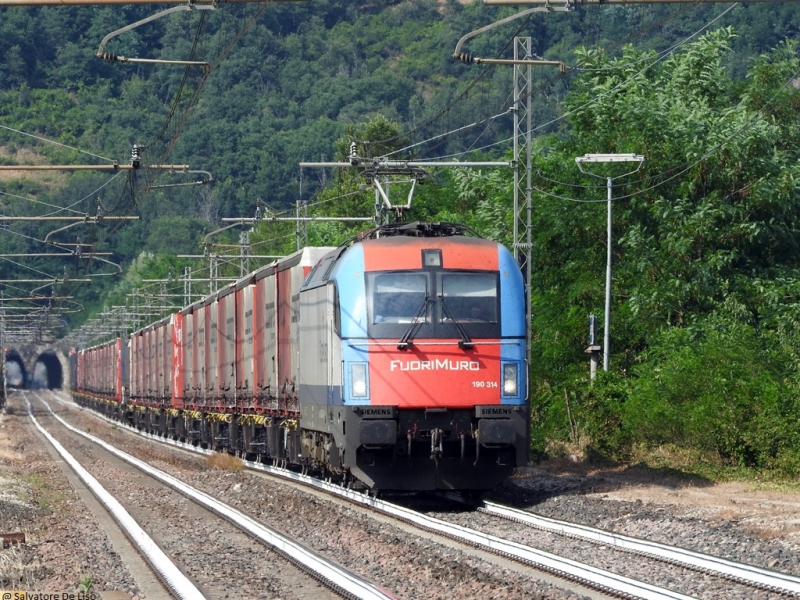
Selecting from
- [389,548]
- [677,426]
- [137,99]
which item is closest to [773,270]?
[677,426]

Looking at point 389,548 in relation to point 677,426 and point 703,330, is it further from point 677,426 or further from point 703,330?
point 703,330

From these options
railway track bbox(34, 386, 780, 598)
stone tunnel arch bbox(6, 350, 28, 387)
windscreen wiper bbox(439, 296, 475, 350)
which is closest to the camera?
railway track bbox(34, 386, 780, 598)

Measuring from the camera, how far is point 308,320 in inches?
772

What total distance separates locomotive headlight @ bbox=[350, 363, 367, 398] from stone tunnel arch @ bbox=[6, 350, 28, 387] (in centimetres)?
15372

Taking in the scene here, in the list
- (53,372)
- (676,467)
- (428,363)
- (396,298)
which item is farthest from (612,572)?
(53,372)

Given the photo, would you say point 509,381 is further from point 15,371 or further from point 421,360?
point 15,371

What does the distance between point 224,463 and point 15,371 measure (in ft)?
519

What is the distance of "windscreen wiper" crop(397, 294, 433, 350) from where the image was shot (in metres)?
16.6

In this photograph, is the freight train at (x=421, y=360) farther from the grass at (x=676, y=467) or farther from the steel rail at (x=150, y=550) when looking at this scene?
the grass at (x=676, y=467)

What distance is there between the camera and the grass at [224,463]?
27.4m

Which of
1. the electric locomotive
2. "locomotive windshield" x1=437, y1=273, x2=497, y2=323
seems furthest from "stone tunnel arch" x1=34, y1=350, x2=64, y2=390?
"locomotive windshield" x1=437, y1=273, x2=497, y2=323

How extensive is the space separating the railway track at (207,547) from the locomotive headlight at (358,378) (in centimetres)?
207

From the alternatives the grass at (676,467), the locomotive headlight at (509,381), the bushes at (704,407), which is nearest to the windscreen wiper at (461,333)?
the locomotive headlight at (509,381)

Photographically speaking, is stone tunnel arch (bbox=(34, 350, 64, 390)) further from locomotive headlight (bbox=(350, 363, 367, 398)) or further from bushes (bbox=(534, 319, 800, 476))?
locomotive headlight (bbox=(350, 363, 367, 398))
